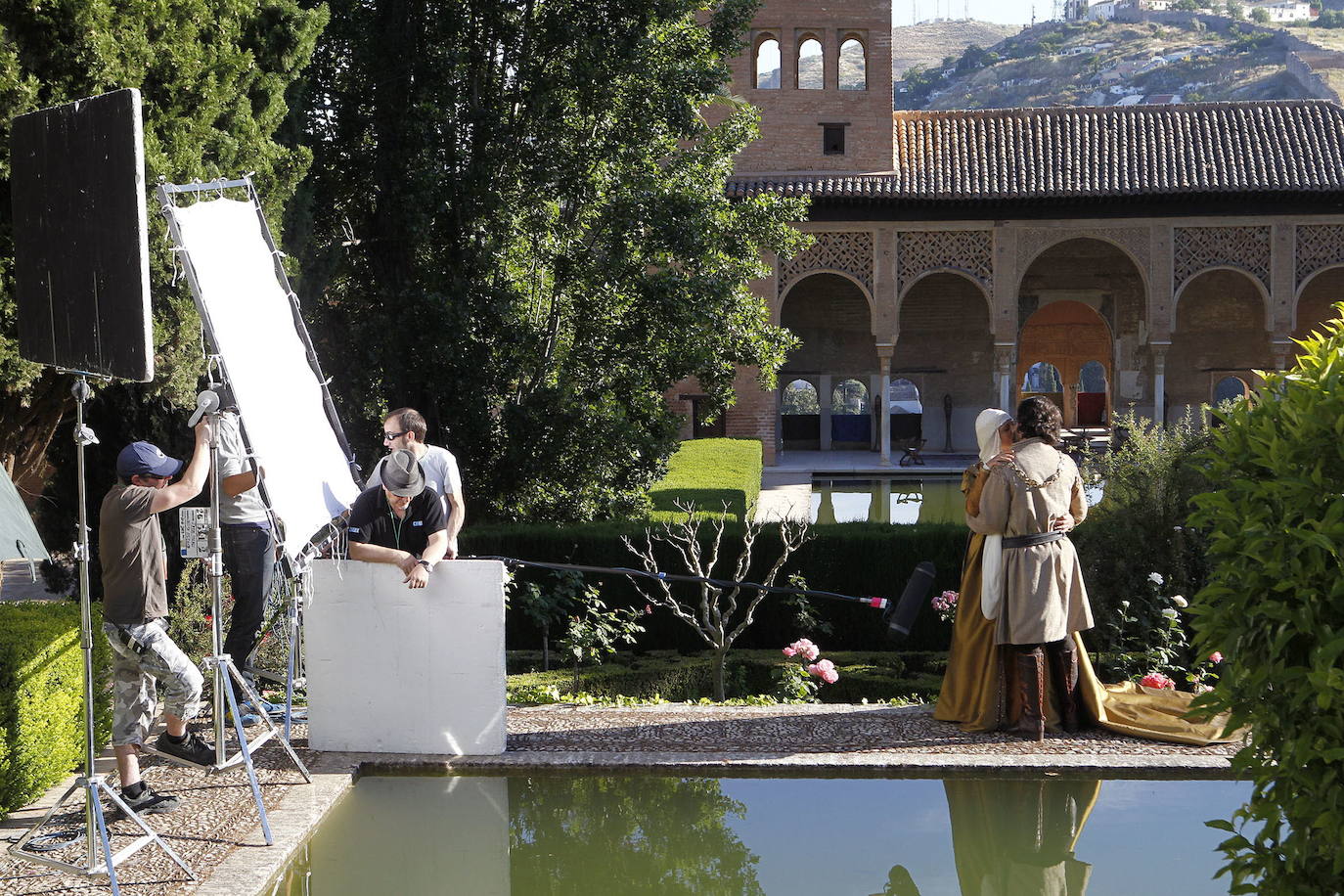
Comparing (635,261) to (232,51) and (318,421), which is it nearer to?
(232,51)

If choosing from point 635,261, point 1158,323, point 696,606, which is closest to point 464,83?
point 635,261

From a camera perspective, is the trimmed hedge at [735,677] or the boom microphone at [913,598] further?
the trimmed hedge at [735,677]

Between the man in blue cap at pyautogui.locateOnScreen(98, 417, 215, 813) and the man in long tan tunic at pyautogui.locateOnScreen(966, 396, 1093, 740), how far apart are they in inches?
120

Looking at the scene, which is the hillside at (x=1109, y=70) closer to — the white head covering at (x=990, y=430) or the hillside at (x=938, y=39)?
the hillside at (x=938, y=39)

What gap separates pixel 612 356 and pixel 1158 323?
15.5m

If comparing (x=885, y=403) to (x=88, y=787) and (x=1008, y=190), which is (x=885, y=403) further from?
(x=88, y=787)

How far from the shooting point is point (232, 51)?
744 centimetres

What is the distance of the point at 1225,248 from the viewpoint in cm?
2339

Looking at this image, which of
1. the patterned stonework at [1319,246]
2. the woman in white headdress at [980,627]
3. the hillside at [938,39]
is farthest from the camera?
the hillside at [938,39]

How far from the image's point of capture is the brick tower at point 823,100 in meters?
24.0

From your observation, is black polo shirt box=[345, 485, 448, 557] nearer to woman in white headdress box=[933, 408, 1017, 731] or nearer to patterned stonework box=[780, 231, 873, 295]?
woman in white headdress box=[933, 408, 1017, 731]

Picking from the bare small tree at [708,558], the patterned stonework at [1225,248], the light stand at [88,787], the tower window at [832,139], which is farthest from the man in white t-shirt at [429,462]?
the patterned stonework at [1225,248]

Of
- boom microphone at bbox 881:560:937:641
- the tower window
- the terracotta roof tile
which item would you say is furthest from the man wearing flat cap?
the tower window

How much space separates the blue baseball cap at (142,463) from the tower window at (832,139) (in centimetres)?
2113
